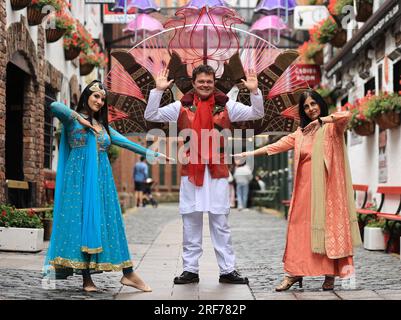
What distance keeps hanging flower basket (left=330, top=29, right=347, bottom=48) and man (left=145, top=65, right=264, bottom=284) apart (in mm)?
10431

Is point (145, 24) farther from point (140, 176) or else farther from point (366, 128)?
point (140, 176)

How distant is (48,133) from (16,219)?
497 centimetres

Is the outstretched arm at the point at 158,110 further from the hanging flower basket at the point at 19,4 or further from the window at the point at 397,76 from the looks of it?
the window at the point at 397,76

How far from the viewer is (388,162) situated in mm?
13516

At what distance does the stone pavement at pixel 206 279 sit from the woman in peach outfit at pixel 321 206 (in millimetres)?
210

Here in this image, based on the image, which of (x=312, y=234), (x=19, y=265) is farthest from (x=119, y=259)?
(x=19, y=265)

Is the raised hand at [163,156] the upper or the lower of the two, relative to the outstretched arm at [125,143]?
lower

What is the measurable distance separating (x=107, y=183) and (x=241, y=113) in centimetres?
130

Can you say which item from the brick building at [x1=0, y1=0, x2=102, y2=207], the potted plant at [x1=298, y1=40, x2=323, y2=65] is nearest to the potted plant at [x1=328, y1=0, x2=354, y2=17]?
the potted plant at [x1=298, y1=40, x2=323, y2=65]

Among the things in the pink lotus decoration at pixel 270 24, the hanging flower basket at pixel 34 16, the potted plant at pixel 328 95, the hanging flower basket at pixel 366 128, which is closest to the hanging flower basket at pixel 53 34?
the hanging flower basket at pixel 34 16

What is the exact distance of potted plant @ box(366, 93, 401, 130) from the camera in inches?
478

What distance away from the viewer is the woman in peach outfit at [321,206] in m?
7.08

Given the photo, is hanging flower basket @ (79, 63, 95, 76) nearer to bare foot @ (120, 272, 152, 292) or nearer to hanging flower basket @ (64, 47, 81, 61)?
hanging flower basket @ (64, 47, 81, 61)

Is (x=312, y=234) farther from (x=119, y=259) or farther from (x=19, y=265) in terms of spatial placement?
(x=19, y=265)
